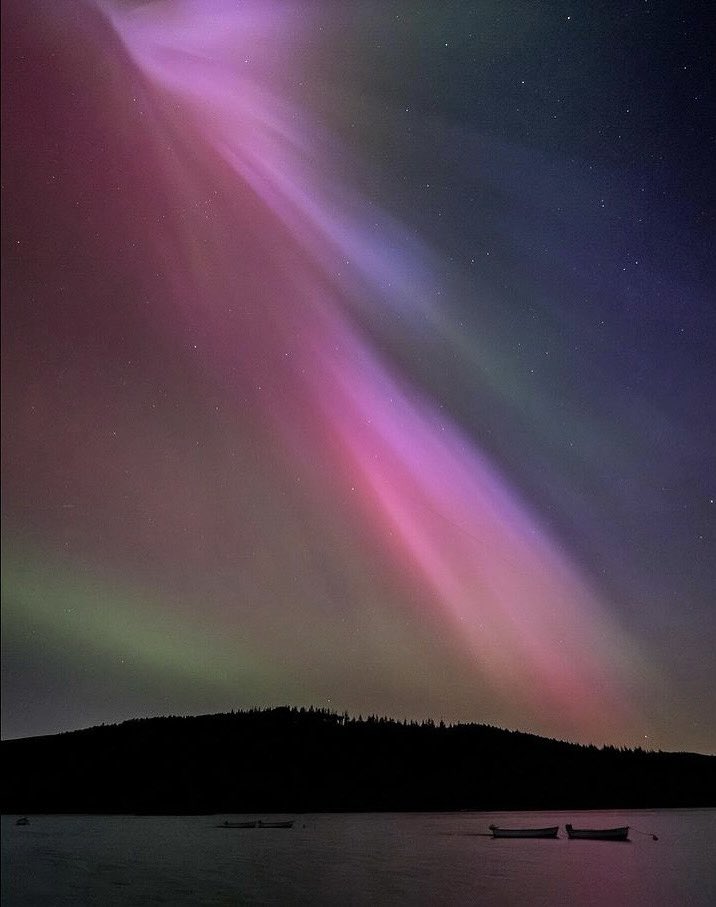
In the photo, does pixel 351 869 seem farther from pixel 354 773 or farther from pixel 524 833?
pixel 354 773

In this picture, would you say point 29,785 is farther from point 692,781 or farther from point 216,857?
point 692,781

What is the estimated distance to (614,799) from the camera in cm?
15000

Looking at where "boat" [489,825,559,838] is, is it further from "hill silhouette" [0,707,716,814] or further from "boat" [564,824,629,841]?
"hill silhouette" [0,707,716,814]

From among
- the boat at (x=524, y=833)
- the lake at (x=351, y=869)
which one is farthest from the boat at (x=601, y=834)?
the boat at (x=524, y=833)

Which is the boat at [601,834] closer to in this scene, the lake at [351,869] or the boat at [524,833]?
the lake at [351,869]

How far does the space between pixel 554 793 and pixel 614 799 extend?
11591 millimetres

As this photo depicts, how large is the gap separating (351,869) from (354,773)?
88113mm

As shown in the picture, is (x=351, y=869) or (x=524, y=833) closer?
(x=351, y=869)

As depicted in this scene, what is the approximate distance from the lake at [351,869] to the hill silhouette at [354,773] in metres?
25.9

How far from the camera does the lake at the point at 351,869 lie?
38.6 meters

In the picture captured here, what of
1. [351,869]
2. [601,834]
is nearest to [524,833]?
[601,834]

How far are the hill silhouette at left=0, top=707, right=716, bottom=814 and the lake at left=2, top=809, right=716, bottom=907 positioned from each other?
2592cm

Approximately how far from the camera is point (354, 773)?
135m

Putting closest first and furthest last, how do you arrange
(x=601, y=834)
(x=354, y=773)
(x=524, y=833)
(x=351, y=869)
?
(x=351, y=869), (x=601, y=834), (x=524, y=833), (x=354, y=773)
